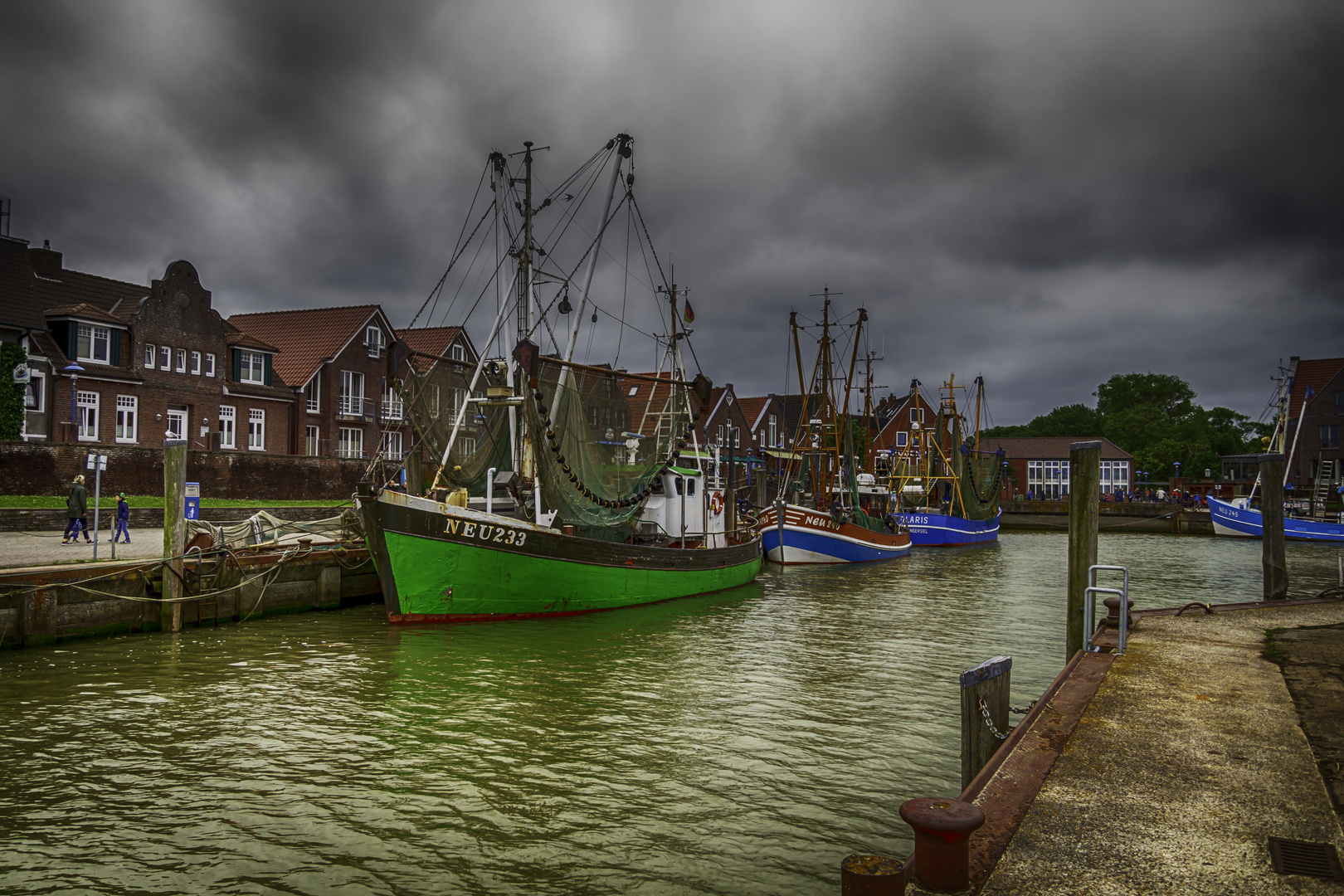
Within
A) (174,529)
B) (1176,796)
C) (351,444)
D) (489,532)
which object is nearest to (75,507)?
(174,529)

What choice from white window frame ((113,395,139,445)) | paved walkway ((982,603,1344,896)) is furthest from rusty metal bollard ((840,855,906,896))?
white window frame ((113,395,139,445))

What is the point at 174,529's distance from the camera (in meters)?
16.2

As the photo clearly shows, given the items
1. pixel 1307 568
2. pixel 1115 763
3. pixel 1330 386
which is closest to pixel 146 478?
pixel 1115 763

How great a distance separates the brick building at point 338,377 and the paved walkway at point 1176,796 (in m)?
43.1

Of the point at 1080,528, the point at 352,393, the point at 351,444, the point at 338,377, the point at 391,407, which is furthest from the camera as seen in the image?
the point at 391,407

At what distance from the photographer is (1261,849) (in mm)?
4680

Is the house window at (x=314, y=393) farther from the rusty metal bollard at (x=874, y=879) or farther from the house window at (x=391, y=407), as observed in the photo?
the rusty metal bollard at (x=874, y=879)

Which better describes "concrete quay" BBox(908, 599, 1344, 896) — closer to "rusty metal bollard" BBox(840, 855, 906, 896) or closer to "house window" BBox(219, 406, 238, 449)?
"rusty metal bollard" BBox(840, 855, 906, 896)

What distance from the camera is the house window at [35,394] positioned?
3462 cm

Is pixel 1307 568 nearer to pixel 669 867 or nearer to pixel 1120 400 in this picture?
pixel 669 867

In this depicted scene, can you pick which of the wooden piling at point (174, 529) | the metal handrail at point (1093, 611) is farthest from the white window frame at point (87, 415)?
the metal handrail at point (1093, 611)

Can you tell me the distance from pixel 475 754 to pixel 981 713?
542cm

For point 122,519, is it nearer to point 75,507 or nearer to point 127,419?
point 75,507

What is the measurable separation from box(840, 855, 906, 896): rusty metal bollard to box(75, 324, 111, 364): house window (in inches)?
1663
